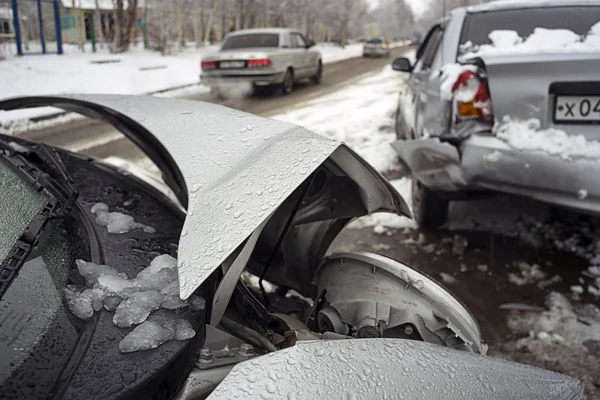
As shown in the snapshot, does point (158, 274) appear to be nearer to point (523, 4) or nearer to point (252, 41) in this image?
point (523, 4)

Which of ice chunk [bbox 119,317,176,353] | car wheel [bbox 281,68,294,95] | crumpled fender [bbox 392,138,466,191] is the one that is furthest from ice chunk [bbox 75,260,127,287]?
car wheel [bbox 281,68,294,95]

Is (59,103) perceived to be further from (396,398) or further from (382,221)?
(382,221)

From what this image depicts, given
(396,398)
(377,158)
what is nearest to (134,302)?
(396,398)

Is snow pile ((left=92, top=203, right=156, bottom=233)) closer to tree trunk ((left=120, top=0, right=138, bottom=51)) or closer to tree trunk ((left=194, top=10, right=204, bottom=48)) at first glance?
tree trunk ((left=120, top=0, right=138, bottom=51))

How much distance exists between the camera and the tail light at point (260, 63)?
11.4 metres

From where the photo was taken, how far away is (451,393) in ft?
3.59

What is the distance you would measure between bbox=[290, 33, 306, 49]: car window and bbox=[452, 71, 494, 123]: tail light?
1070 centimetres

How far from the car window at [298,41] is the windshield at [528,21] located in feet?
32.6

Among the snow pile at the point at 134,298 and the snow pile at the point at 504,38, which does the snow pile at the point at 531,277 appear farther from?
the snow pile at the point at 134,298

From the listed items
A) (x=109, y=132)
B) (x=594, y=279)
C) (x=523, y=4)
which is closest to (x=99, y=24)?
(x=109, y=132)

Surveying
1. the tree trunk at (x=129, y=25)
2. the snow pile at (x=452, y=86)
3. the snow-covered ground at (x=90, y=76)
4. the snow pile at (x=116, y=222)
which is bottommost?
the snow-covered ground at (x=90, y=76)

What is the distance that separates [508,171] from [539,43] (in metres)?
0.90

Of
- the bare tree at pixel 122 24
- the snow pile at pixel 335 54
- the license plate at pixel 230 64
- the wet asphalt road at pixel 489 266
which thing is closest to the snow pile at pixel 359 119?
the wet asphalt road at pixel 489 266

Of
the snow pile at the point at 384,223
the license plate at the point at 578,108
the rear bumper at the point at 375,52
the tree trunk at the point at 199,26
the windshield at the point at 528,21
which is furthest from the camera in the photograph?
the rear bumper at the point at 375,52
